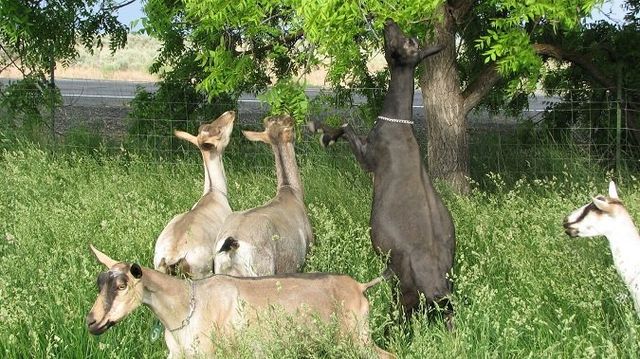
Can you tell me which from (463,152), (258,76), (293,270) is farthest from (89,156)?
(293,270)

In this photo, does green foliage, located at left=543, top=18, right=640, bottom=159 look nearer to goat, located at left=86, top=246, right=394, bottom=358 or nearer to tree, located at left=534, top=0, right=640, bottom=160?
tree, located at left=534, top=0, right=640, bottom=160

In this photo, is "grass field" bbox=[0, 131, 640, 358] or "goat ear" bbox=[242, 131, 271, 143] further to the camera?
"goat ear" bbox=[242, 131, 271, 143]

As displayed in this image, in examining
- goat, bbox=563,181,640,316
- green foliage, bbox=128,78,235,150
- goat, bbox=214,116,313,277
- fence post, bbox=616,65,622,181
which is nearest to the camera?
A: goat, bbox=563,181,640,316

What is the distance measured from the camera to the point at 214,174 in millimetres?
8750

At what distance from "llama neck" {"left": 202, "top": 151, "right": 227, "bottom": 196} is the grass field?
1.92ft

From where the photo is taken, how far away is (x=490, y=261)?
24.2 feet

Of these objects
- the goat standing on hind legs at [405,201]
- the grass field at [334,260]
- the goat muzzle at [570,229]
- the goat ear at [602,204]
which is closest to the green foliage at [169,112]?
the grass field at [334,260]

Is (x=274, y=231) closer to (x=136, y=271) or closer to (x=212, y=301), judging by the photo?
(x=212, y=301)

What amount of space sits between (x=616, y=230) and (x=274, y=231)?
2.48 m

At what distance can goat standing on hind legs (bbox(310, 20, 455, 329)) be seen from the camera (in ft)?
22.4

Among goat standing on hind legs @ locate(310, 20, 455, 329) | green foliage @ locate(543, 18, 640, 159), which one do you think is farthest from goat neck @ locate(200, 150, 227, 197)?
green foliage @ locate(543, 18, 640, 159)

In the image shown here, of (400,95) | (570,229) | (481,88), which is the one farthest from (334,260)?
(481,88)

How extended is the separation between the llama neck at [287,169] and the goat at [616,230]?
2594mm

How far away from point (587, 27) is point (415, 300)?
7.15 metres
